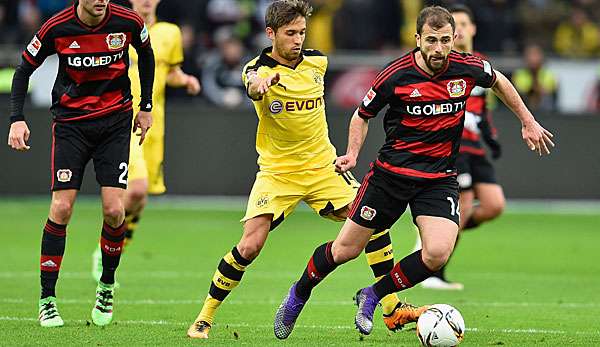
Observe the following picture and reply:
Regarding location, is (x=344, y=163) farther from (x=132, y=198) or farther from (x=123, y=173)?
(x=132, y=198)

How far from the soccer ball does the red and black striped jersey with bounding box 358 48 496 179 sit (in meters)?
0.90

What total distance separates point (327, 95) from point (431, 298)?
994 cm

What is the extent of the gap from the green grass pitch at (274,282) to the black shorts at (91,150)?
1.04 metres

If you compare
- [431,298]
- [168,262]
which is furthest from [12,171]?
[431,298]

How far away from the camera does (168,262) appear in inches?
512

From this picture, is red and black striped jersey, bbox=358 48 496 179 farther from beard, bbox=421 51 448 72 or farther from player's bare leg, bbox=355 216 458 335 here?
player's bare leg, bbox=355 216 458 335

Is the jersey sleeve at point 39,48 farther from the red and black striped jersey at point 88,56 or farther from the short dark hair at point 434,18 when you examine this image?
the short dark hair at point 434,18

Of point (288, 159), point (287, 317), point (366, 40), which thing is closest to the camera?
point (287, 317)

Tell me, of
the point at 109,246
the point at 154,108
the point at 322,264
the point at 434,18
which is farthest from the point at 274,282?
the point at 434,18

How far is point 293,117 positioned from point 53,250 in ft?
6.36

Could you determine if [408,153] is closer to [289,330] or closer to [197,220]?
[289,330]

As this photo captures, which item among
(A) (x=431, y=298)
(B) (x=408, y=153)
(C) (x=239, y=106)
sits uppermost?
(B) (x=408, y=153)

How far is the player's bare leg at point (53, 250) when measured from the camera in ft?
27.7

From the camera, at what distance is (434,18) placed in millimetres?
7680
